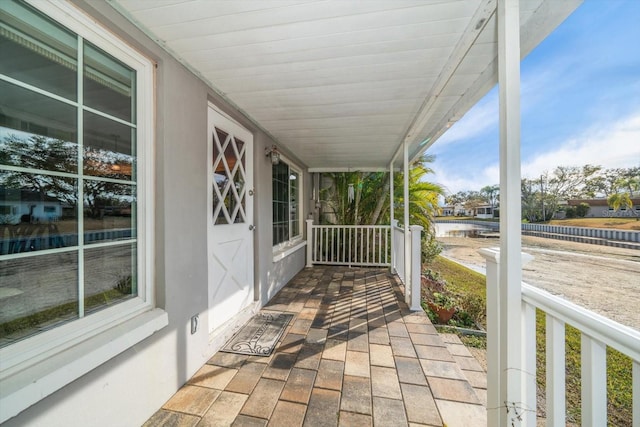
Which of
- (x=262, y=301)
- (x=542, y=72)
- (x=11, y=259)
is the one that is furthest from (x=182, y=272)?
(x=542, y=72)

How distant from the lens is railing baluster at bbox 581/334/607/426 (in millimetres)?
827

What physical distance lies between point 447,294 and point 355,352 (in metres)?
2.53

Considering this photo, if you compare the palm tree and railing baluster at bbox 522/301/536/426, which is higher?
the palm tree

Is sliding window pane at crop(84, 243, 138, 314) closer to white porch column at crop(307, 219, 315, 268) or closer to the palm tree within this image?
white porch column at crop(307, 219, 315, 268)

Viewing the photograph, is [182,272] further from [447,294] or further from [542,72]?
[447,294]

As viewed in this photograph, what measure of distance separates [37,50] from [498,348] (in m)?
2.64

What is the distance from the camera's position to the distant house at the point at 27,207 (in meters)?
0.96

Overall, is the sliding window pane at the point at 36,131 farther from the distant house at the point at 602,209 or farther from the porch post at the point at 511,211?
the distant house at the point at 602,209

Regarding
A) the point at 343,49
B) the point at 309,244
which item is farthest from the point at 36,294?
the point at 309,244

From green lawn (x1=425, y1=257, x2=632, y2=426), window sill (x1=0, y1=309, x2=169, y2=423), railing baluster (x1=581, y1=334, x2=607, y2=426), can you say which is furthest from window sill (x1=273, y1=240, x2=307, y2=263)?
railing baluster (x1=581, y1=334, x2=607, y2=426)

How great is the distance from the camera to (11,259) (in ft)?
3.18

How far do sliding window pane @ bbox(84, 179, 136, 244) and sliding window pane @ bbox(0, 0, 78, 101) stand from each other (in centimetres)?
46

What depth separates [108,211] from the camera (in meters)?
1.37

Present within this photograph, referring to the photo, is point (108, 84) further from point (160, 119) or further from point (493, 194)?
point (493, 194)
